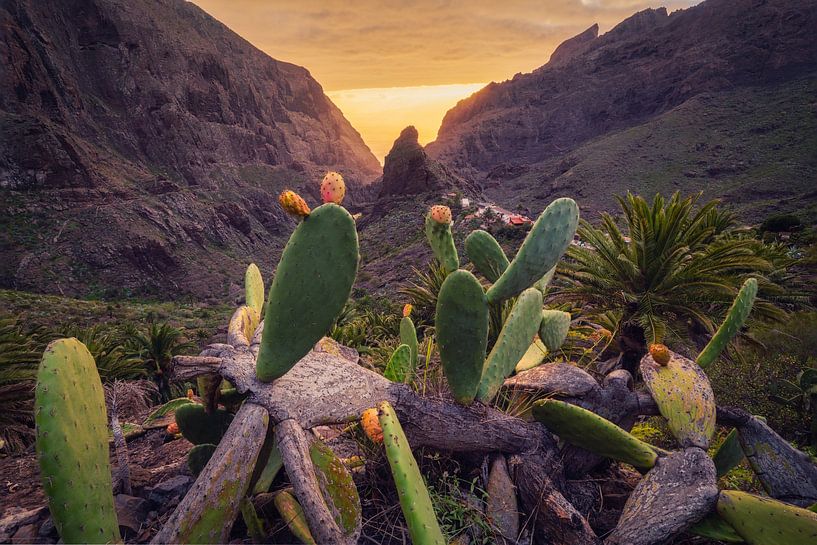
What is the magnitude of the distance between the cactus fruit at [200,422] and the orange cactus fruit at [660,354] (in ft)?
8.73

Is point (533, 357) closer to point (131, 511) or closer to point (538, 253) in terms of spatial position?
point (538, 253)

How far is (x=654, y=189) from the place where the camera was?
43.5 meters

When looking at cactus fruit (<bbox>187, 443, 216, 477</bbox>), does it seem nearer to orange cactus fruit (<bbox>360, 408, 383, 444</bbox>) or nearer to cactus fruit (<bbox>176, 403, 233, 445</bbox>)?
cactus fruit (<bbox>176, 403, 233, 445</bbox>)

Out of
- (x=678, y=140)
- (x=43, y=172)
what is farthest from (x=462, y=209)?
(x=43, y=172)

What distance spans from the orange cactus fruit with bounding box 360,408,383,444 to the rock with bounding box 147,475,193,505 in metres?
1.16

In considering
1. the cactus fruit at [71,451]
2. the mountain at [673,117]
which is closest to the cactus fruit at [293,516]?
the cactus fruit at [71,451]

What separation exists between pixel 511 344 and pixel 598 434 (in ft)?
2.36

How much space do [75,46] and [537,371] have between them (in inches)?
3447

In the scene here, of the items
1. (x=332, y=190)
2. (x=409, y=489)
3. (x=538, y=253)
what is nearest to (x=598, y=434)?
(x=538, y=253)

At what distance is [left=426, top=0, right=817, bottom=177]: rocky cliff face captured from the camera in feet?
185

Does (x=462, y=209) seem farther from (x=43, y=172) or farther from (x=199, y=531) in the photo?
(x=43, y=172)

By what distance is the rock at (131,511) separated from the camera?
6.63 ft

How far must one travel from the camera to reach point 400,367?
2.73 metres

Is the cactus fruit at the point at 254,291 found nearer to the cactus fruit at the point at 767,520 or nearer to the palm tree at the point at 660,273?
the cactus fruit at the point at 767,520
